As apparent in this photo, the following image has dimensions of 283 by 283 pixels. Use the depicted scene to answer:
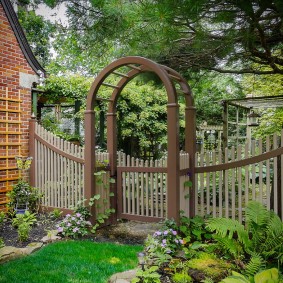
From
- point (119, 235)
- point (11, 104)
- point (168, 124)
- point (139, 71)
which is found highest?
point (139, 71)

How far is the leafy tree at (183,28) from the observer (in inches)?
114

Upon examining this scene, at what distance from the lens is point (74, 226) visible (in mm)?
4652

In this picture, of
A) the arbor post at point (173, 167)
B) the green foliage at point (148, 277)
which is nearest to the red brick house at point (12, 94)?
the arbor post at point (173, 167)

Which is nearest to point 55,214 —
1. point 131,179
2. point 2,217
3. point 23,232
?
point 2,217

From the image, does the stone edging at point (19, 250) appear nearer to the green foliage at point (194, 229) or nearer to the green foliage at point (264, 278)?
the green foliage at point (194, 229)

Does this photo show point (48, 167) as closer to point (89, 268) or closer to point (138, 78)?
point (138, 78)

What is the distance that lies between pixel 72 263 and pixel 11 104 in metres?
3.36

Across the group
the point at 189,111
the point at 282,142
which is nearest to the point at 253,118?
the point at 189,111

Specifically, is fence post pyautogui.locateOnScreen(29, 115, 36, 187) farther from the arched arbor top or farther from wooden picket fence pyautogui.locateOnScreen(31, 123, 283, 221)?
the arched arbor top

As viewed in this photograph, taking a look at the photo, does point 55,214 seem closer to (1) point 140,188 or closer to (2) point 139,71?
(1) point 140,188

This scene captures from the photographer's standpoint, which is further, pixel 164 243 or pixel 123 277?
pixel 164 243

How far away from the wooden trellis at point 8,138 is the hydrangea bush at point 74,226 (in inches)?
62.9

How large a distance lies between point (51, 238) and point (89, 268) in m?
1.17

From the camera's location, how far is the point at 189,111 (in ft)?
17.0
